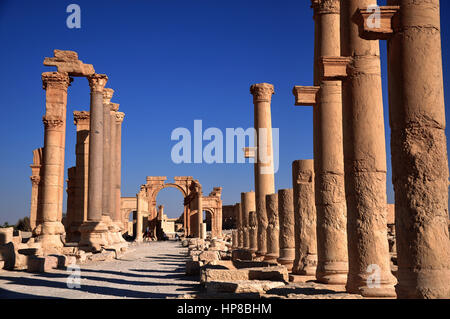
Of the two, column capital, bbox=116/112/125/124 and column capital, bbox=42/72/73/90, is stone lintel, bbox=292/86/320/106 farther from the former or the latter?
column capital, bbox=116/112/125/124

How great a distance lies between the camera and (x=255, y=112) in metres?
17.8

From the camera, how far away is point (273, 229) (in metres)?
15.5

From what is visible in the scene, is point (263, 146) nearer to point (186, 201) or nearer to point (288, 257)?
point (288, 257)

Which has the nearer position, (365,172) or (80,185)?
(365,172)

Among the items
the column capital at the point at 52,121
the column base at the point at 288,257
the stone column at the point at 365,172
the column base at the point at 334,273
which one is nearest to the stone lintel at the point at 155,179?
the column capital at the point at 52,121

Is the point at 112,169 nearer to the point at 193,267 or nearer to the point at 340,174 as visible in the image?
the point at 193,267

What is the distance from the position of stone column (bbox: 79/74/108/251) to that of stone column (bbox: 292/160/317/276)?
442 inches

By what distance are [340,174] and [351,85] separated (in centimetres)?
246

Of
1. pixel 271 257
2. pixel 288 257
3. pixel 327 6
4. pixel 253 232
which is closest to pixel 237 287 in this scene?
pixel 288 257

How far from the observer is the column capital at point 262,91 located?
17.5 metres

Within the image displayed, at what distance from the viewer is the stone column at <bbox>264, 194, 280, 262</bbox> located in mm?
15391

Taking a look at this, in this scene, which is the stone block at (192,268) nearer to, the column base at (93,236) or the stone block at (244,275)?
the stone block at (244,275)

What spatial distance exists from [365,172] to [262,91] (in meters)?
10.7

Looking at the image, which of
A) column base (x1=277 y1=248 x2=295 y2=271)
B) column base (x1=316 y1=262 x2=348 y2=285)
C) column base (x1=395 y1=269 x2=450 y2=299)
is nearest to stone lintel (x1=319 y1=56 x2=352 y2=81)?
column base (x1=395 y1=269 x2=450 y2=299)
